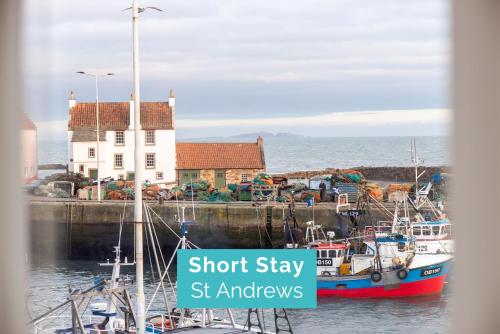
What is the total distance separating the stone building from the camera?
19.9 feet

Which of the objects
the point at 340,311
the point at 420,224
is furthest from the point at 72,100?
the point at 420,224

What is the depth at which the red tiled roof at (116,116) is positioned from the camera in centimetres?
570

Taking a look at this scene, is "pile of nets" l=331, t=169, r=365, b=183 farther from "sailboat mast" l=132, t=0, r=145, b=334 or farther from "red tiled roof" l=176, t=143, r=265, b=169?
"sailboat mast" l=132, t=0, r=145, b=334

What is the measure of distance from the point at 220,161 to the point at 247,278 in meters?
3.02

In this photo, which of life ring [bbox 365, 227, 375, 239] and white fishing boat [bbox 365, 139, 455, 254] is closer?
white fishing boat [bbox 365, 139, 455, 254]

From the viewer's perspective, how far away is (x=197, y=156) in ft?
20.4

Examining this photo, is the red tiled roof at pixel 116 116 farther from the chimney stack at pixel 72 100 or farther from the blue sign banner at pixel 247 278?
the blue sign banner at pixel 247 278

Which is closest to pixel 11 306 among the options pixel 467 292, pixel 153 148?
pixel 467 292

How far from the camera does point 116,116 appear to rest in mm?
6234

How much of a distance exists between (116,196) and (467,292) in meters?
5.00

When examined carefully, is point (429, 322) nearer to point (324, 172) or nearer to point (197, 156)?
point (324, 172)

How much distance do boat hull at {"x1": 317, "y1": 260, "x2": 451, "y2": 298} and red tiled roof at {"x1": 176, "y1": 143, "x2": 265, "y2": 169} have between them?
110 inches

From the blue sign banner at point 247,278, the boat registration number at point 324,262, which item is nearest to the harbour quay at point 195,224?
the boat registration number at point 324,262

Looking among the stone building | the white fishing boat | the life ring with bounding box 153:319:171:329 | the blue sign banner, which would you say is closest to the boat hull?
the white fishing boat
